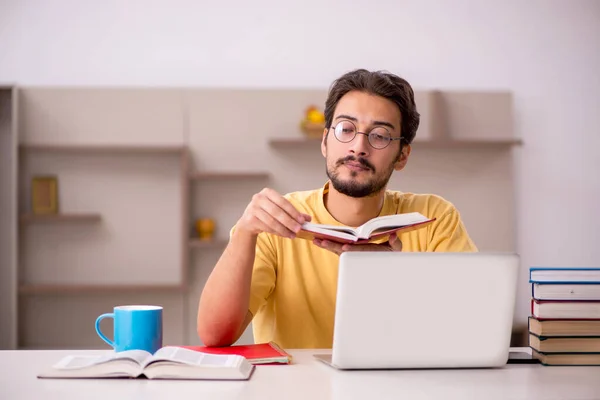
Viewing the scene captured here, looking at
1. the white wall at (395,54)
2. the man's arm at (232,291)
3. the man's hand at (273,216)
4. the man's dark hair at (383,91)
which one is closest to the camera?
the man's hand at (273,216)

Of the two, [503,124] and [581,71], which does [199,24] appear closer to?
[503,124]

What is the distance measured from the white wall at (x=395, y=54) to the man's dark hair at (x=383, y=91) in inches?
94.3

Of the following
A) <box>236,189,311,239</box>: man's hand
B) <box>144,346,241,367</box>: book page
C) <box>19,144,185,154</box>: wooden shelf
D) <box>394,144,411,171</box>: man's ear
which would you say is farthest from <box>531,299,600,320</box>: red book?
<box>19,144,185,154</box>: wooden shelf

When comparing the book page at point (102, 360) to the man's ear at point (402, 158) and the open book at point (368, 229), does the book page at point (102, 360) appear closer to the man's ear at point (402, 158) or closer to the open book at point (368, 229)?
the open book at point (368, 229)

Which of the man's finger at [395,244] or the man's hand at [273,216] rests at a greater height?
the man's hand at [273,216]

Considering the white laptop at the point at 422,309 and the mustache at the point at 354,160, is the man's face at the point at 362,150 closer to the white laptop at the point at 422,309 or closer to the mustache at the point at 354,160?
the mustache at the point at 354,160

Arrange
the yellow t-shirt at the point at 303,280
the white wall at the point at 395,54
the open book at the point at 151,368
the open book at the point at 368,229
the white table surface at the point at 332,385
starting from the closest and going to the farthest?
the white table surface at the point at 332,385 → the open book at the point at 151,368 → the open book at the point at 368,229 → the yellow t-shirt at the point at 303,280 → the white wall at the point at 395,54

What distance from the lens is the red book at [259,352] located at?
4.49 feet

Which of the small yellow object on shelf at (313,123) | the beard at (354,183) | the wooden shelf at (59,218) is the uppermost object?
the small yellow object on shelf at (313,123)

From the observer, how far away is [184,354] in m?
1.30

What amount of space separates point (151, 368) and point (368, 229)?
48 cm

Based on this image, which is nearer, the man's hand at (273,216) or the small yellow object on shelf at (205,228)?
the man's hand at (273,216)

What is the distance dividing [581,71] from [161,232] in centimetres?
294

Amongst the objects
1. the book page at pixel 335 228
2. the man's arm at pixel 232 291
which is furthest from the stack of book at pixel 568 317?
the man's arm at pixel 232 291
